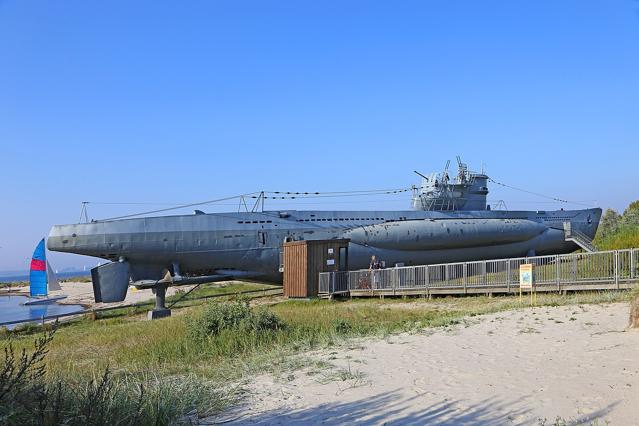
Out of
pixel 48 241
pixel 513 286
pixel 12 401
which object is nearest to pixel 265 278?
pixel 48 241

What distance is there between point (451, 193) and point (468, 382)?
36.9 metres

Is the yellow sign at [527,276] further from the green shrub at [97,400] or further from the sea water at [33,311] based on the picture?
the sea water at [33,311]

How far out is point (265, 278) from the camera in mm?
34125

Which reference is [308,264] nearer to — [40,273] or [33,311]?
[40,273]

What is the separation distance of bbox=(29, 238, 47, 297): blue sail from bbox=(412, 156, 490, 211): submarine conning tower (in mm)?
30175

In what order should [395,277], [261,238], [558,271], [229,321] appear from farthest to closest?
[261,238] → [395,277] → [558,271] → [229,321]

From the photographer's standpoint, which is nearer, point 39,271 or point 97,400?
point 97,400

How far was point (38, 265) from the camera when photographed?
45.8m

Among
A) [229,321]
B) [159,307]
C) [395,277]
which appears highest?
[395,277]

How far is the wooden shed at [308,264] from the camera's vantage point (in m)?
28.2

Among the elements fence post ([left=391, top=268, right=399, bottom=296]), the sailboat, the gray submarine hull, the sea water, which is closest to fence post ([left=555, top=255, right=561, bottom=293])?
fence post ([left=391, top=268, right=399, bottom=296])

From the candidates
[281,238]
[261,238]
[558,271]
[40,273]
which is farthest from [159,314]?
[40,273]

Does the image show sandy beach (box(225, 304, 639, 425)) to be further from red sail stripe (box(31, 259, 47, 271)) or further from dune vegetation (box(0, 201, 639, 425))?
red sail stripe (box(31, 259, 47, 271))

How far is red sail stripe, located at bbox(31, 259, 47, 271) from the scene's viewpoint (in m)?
45.6
